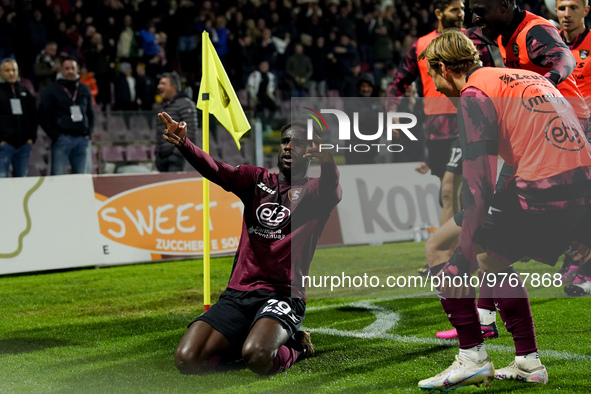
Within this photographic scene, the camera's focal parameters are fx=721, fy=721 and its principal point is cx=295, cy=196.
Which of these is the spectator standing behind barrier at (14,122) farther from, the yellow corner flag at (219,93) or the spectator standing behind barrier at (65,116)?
the yellow corner flag at (219,93)

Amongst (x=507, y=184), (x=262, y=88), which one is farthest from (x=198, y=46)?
(x=507, y=184)

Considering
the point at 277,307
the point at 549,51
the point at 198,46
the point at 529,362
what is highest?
the point at 198,46

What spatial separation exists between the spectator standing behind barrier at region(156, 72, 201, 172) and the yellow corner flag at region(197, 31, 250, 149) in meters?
4.19

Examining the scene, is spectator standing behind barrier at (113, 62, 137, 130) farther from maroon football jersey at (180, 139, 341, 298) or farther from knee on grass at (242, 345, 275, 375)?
knee on grass at (242, 345, 275, 375)

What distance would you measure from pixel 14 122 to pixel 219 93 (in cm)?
566

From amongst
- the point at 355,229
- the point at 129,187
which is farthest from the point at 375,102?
the point at 129,187

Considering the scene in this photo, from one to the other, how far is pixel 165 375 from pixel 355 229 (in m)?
6.53

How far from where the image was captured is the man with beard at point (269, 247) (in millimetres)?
4371

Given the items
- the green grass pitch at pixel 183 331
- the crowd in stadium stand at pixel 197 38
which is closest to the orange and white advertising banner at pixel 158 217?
the green grass pitch at pixel 183 331

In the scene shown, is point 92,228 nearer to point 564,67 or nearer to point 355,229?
point 355,229

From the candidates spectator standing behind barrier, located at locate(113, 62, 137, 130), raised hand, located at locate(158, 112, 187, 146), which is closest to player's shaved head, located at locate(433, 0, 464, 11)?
raised hand, located at locate(158, 112, 187, 146)

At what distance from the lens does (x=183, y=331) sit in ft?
17.9

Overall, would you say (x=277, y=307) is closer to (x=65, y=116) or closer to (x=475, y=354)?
(x=475, y=354)

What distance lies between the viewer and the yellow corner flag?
5.53 meters
